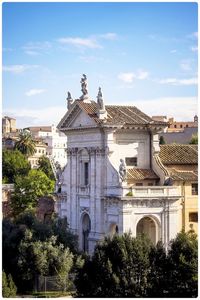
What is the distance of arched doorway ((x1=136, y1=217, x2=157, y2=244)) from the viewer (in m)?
37.0

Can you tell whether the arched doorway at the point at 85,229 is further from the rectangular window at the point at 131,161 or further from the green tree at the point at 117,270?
the green tree at the point at 117,270

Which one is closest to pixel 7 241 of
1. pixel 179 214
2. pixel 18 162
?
pixel 179 214

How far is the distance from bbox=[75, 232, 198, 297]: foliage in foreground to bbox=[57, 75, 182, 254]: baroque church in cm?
491

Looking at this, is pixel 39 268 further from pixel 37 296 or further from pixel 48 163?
pixel 48 163

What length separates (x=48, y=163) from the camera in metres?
87.8

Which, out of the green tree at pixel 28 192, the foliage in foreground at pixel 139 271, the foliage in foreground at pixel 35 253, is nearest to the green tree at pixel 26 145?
the green tree at pixel 28 192

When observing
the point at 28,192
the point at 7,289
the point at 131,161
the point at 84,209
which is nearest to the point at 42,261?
the point at 7,289

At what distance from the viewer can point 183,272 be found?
1139 inches

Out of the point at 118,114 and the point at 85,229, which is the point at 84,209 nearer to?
the point at 85,229

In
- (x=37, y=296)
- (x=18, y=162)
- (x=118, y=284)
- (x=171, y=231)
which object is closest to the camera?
(x=118, y=284)

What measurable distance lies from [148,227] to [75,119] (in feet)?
22.9

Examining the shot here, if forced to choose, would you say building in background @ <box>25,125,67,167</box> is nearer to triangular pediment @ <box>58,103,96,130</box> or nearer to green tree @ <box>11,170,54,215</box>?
green tree @ <box>11,170,54,215</box>

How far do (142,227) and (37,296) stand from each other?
7.93 meters

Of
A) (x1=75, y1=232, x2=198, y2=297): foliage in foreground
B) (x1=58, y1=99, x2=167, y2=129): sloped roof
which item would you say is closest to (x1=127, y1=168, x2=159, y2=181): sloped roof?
(x1=58, y1=99, x2=167, y2=129): sloped roof
